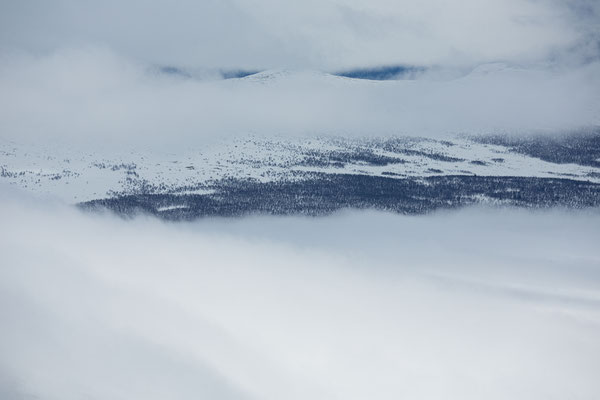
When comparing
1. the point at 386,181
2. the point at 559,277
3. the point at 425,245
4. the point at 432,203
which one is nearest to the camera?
the point at 559,277

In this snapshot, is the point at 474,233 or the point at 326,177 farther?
the point at 326,177

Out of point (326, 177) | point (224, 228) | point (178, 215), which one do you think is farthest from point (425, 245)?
point (326, 177)

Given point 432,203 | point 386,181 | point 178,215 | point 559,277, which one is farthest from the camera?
point 386,181

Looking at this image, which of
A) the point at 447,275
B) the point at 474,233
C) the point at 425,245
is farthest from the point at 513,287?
the point at 474,233

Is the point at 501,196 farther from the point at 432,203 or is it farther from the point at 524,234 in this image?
the point at 524,234

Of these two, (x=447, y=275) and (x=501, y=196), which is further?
(x=501, y=196)

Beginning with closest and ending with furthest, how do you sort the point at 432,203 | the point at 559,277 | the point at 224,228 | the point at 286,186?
the point at 559,277 → the point at 224,228 → the point at 432,203 → the point at 286,186

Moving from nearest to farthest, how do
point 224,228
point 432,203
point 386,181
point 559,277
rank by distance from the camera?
point 559,277 → point 224,228 → point 432,203 → point 386,181

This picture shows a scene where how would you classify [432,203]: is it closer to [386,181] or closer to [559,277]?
[386,181]

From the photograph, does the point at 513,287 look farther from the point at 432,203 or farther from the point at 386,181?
the point at 386,181
